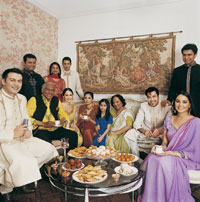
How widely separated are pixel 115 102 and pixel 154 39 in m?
1.61

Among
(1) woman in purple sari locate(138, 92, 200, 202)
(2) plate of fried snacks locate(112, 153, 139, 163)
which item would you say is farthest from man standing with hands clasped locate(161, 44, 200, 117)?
(2) plate of fried snacks locate(112, 153, 139, 163)

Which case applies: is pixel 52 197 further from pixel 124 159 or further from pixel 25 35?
pixel 25 35

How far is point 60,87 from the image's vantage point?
4.28 m

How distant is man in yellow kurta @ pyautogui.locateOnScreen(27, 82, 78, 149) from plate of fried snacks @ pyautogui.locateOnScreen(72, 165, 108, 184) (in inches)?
52.7

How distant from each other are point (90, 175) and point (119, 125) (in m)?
1.82

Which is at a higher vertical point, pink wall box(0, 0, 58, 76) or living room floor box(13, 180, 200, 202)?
pink wall box(0, 0, 58, 76)

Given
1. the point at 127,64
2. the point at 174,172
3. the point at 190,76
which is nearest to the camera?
the point at 174,172

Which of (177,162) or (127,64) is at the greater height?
(127,64)

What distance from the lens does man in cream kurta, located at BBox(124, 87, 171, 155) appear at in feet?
10.8

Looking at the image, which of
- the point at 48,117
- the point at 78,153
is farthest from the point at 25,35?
the point at 78,153

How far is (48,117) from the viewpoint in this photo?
3.38 m

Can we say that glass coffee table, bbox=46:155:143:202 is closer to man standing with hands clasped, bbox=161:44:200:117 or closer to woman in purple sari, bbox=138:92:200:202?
woman in purple sari, bbox=138:92:200:202

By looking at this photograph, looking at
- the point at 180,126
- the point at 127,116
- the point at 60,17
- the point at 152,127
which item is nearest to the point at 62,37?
the point at 60,17

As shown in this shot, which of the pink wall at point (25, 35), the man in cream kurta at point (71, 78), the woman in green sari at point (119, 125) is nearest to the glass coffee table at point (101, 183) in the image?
the woman in green sari at point (119, 125)
